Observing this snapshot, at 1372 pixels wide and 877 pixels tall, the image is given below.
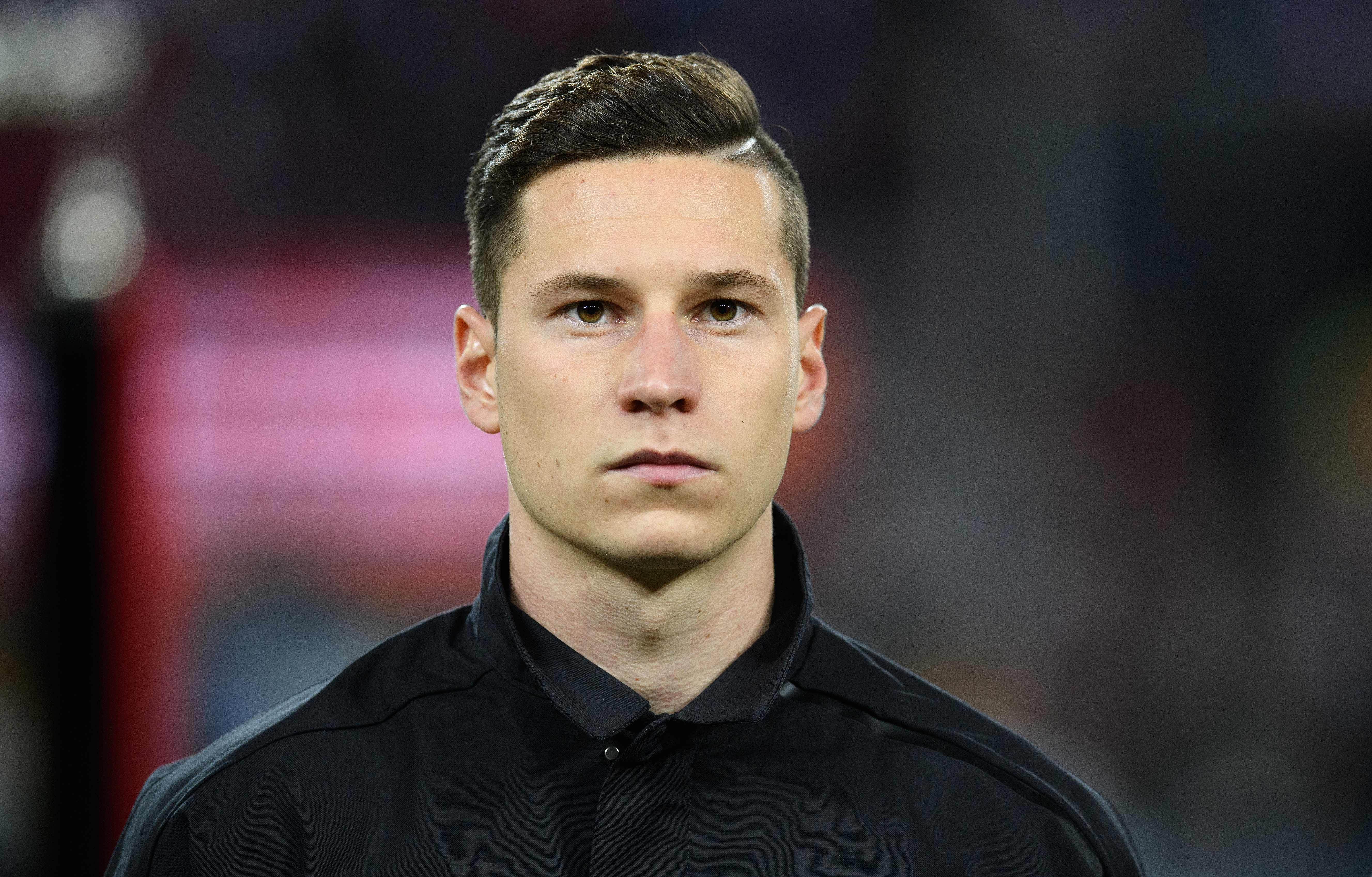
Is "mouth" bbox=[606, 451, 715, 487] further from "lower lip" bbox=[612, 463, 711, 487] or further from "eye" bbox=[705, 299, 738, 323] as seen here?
"eye" bbox=[705, 299, 738, 323]

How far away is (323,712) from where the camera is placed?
1.89m

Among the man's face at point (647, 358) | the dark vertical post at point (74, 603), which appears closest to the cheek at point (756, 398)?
the man's face at point (647, 358)

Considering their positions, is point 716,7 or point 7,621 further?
point 716,7

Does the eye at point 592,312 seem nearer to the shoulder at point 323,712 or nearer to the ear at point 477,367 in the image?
the ear at point 477,367

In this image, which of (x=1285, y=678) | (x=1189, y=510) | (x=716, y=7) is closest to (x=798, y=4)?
(x=716, y=7)

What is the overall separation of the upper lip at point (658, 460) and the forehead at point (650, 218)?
0.28 meters

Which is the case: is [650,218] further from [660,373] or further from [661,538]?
[661,538]

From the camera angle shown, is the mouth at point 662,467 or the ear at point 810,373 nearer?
the mouth at point 662,467

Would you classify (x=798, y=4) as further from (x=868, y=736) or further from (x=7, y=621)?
(x=868, y=736)

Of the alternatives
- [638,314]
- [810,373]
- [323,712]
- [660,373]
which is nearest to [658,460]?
[660,373]

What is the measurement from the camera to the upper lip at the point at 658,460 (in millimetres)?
1764

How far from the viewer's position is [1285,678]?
5.88 m

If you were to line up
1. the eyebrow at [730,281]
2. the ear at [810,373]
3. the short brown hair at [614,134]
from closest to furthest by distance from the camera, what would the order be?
the eyebrow at [730,281] < the short brown hair at [614,134] < the ear at [810,373]

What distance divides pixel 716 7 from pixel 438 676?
5.10 m
